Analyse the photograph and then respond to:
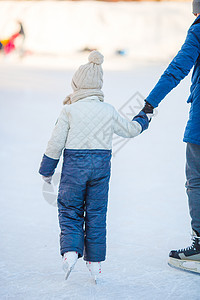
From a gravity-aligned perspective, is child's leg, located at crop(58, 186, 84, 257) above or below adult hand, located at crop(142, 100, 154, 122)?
below

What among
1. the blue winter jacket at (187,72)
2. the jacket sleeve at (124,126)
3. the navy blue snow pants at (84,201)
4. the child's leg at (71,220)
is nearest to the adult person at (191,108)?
the blue winter jacket at (187,72)

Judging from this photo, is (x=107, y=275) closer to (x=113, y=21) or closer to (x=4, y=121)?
(x=4, y=121)

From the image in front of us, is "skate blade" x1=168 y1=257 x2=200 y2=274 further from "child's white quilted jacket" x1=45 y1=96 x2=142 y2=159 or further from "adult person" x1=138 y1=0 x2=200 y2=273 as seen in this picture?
"child's white quilted jacket" x1=45 y1=96 x2=142 y2=159

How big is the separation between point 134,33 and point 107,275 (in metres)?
25.4

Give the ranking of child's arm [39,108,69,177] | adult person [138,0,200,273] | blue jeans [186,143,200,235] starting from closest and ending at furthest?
child's arm [39,108,69,177]
adult person [138,0,200,273]
blue jeans [186,143,200,235]

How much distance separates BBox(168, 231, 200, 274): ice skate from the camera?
7.50ft

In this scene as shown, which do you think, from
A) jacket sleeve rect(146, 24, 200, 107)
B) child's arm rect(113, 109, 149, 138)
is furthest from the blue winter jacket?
child's arm rect(113, 109, 149, 138)

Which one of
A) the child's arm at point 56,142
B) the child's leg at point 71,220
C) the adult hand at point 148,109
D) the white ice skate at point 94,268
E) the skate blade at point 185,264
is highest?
the adult hand at point 148,109

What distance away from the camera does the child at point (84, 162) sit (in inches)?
78.5

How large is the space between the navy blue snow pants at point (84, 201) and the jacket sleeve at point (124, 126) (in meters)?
0.10

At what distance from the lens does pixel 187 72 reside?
6.95 feet

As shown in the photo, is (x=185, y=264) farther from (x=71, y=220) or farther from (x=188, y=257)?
(x=71, y=220)

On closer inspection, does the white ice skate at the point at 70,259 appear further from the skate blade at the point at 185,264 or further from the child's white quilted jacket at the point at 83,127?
the skate blade at the point at 185,264

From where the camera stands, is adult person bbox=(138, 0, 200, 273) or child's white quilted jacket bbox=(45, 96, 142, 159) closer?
child's white quilted jacket bbox=(45, 96, 142, 159)
